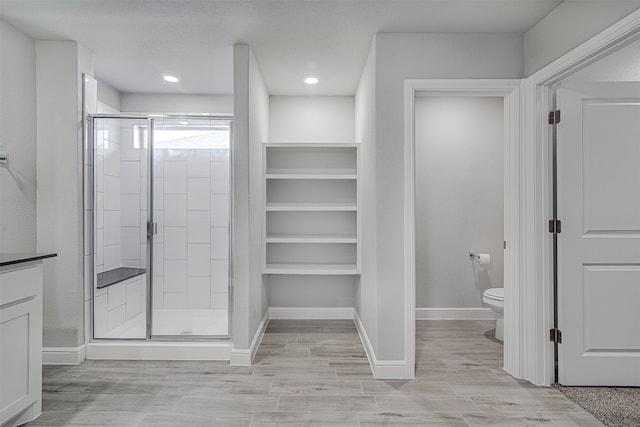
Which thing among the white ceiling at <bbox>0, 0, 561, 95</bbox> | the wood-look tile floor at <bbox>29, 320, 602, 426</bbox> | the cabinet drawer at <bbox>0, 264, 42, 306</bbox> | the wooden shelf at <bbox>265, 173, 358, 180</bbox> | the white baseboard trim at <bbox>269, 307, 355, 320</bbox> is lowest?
the wood-look tile floor at <bbox>29, 320, 602, 426</bbox>

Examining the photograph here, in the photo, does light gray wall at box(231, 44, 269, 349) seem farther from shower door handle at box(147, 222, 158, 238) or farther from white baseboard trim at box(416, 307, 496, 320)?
white baseboard trim at box(416, 307, 496, 320)

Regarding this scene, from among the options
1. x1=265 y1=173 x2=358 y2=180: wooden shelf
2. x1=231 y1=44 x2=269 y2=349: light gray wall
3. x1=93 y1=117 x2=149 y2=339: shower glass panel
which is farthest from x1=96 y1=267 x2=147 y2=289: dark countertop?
x1=265 y1=173 x2=358 y2=180: wooden shelf

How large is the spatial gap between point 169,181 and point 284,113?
1711mm

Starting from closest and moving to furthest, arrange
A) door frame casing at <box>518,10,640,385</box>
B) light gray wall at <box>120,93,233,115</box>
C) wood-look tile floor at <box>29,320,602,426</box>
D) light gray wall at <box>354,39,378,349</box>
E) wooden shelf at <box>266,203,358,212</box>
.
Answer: wood-look tile floor at <box>29,320,602,426</box> < door frame casing at <box>518,10,640,385</box> < light gray wall at <box>354,39,378,349</box> < wooden shelf at <box>266,203,358,212</box> < light gray wall at <box>120,93,233,115</box>

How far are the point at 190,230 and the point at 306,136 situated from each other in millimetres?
1820

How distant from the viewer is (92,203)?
311 cm

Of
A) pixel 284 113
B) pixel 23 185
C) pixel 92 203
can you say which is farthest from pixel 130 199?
pixel 284 113

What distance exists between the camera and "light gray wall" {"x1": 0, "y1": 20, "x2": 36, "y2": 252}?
2.70 metres

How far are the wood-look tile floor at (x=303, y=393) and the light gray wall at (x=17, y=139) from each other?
1081 mm

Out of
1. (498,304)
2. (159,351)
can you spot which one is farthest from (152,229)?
(498,304)

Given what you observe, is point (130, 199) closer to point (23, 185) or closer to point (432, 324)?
point (23, 185)

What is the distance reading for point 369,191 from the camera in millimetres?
3143

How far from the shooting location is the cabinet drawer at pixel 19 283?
1.90 meters

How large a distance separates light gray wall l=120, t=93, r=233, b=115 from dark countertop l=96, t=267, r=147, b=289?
2044 mm
